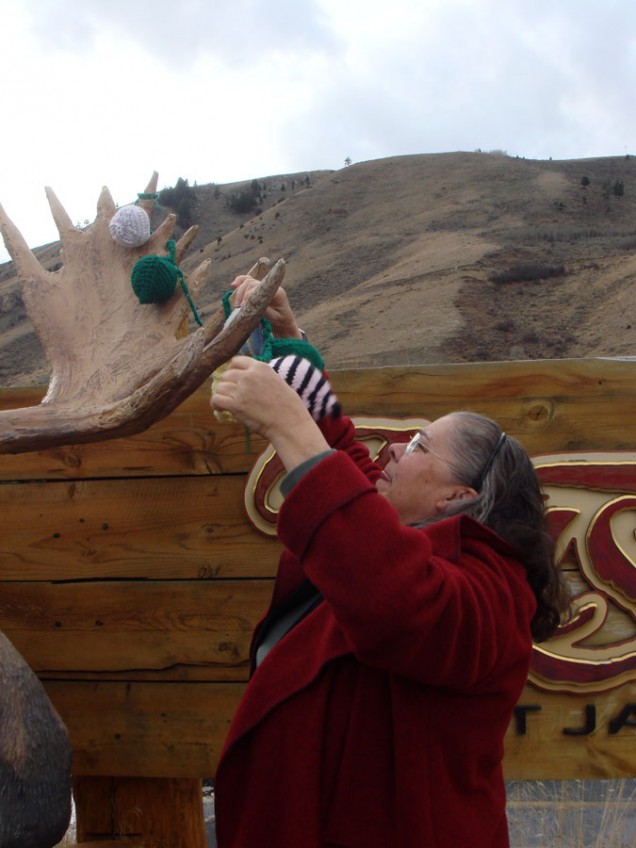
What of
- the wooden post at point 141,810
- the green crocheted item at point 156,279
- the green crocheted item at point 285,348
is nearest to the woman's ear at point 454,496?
the green crocheted item at point 285,348

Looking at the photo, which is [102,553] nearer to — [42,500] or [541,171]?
[42,500]

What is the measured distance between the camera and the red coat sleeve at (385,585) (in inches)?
47.9

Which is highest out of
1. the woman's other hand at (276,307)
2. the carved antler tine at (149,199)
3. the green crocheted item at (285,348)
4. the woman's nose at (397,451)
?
the carved antler tine at (149,199)

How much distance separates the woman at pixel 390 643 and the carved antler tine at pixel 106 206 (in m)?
1.57

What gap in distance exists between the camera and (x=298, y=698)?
1.44 m

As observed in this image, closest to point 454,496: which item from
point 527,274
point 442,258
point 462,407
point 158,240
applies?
point 462,407

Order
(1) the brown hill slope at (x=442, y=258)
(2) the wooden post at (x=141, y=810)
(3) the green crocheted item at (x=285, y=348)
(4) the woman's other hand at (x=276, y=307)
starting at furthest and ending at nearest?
1. (1) the brown hill slope at (x=442, y=258)
2. (2) the wooden post at (x=141, y=810)
3. (4) the woman's other hand at (x=276, y=307)
4. (3) the green crocheted item at (x=285, y=348)

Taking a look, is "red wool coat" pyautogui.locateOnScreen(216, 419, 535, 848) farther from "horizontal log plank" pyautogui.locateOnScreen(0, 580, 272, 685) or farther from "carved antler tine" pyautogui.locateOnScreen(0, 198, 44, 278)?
"carved antler tine" pyautogui.locateOnScreen(0, 198, 44, 278)

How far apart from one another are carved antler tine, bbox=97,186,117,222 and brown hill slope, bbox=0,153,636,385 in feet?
A: 40.7

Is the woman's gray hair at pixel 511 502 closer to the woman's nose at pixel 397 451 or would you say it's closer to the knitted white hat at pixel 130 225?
the woman's nose at pixel 397 451

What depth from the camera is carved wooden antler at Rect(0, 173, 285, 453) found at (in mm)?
1965

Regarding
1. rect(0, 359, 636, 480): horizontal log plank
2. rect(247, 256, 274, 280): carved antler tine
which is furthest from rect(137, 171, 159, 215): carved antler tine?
rect(247, 256, 274, 280): carved antler tine

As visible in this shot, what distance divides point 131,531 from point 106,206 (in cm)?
107

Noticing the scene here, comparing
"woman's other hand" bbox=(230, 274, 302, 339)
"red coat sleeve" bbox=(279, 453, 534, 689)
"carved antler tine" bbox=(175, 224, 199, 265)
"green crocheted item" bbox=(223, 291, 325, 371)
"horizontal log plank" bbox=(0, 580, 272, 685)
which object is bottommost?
"horizontal log plank" bbox=(0, 580, 272, 685)
